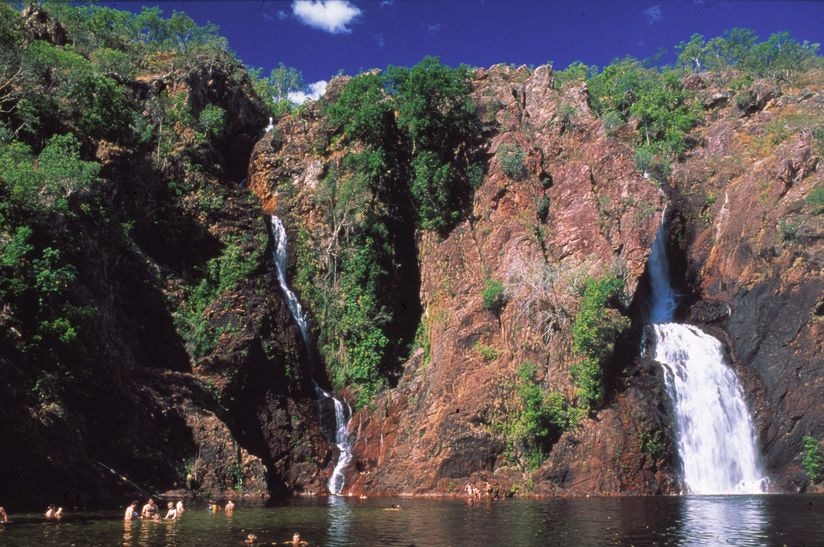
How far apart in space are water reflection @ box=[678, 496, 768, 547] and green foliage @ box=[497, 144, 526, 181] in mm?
28248

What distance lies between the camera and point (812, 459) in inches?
1558

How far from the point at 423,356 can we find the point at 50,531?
104 ft

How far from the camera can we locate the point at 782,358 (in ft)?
143

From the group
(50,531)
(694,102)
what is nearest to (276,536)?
(50,531)

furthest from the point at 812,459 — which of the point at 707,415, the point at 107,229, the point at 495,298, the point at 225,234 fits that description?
the point at 107,229

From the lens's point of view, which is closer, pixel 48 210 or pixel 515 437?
pixel 48 210

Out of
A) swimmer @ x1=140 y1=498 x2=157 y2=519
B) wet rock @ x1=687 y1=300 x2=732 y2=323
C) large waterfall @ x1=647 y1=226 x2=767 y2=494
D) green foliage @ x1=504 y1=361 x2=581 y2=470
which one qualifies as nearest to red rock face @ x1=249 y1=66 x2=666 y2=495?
green foliage @ x1=504 y1=361 x2=581 y2=470

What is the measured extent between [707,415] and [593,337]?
8727 millimetres

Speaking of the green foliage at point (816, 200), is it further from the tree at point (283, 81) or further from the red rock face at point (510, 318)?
the tree at point (283, 81)

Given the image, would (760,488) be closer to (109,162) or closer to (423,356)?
(423,356)

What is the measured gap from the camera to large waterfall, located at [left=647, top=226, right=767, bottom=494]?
40969 mm

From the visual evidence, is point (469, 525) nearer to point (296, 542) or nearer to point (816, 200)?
point (296, 542)

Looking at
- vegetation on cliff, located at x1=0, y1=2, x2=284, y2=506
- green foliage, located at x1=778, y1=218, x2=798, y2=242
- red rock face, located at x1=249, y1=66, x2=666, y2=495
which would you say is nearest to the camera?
vegetation on cliff, located at x1=0, y1=2, x2=284, y2=506

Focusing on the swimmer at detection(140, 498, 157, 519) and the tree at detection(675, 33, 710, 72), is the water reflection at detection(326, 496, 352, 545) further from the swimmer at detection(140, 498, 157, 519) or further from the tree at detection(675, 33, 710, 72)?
the tree at detection(675, 33, 710, 72)
